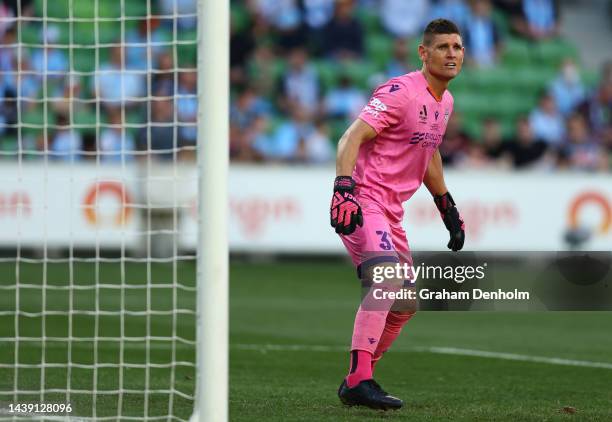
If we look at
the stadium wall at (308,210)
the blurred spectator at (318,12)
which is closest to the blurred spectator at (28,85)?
the stadium wall at (308,210)

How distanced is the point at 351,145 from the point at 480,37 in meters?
15.9

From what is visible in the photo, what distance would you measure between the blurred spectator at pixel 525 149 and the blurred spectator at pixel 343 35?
10.0 ft

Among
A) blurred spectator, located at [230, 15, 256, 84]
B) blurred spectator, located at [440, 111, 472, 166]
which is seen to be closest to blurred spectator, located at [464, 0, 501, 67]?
blurred spectator, located at [440, 111, 472, 166]

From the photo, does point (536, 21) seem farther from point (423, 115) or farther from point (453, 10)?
point (423, 115)

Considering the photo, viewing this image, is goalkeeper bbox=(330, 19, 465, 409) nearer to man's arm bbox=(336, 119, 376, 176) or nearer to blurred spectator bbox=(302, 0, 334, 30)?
man's arm bbox=(336, 119, 376, 176)

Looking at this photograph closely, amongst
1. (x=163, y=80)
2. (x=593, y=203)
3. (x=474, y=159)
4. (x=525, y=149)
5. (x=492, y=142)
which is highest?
(x=163, y=80)

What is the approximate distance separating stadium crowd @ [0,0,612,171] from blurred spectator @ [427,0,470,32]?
2cm

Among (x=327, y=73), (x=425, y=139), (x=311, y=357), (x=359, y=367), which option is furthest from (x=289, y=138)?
(x=359, y=367)

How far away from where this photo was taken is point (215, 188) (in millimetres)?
5367

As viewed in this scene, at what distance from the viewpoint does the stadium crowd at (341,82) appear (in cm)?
1881

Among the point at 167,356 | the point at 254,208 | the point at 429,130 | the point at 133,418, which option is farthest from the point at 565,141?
the point at 133,418

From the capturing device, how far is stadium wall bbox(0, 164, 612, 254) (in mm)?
17469

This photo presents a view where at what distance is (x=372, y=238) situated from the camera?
6.73 metres

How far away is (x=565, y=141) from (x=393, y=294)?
14.7 m
